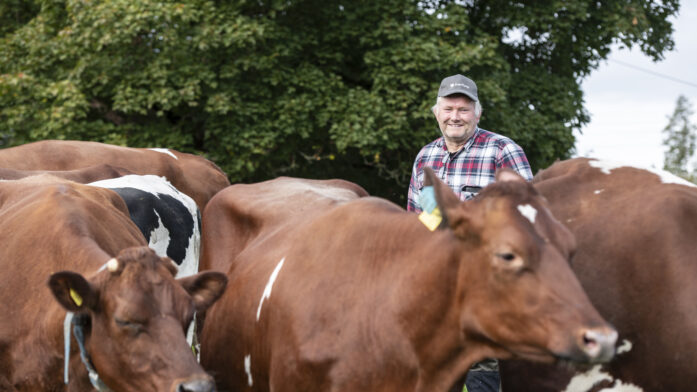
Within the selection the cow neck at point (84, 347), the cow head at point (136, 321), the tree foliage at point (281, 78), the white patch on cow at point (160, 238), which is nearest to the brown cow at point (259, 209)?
the white patch on cow at point (160, 238)

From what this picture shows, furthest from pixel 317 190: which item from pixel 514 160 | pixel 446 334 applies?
pixel 446 334

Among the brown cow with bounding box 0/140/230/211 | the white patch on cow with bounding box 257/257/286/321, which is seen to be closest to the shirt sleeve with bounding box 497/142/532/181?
the white patch on cow with bounding box 257/257/286/321

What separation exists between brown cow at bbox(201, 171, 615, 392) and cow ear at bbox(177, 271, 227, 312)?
0.25 meters

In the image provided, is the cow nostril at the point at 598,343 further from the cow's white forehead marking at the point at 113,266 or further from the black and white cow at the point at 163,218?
the black and white cow at the point at 163,218

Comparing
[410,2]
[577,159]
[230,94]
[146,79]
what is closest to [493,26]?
[410,2]

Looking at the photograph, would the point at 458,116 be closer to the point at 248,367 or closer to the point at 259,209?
the point at 259,209

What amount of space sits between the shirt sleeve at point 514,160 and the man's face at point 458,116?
0.86 feet

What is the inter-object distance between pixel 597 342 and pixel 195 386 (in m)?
1.71

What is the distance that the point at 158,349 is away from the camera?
12.5 feet

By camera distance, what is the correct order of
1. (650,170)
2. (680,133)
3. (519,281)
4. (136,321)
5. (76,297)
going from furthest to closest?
(680,133) → (650,170) → (76,297) → (136,321) → (519,281)

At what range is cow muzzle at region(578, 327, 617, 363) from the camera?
3029 mm

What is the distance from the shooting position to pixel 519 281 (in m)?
3.24

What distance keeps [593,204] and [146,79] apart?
1254 centimetres

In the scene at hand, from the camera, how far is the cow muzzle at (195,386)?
367 centimetres
